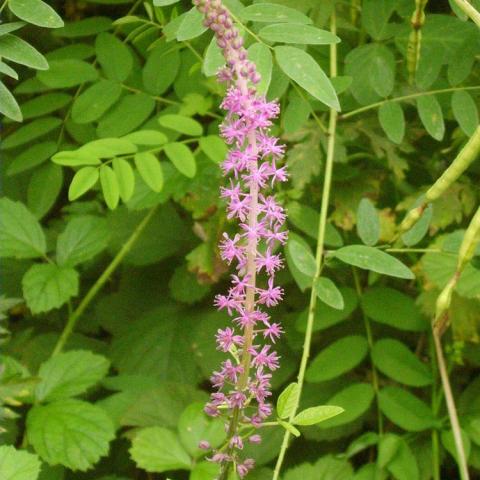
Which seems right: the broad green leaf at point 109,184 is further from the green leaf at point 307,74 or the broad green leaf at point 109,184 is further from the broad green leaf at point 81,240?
the green leaf at point 307,74

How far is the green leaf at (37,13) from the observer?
50.8 inches

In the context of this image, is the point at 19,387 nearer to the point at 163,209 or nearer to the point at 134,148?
the point at 134,148

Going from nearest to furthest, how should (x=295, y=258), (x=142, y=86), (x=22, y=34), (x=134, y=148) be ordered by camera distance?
(x=295, y=258), (x=134, y=148), (x=142, y=86), (x=22, y=34)

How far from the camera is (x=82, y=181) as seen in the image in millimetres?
1575

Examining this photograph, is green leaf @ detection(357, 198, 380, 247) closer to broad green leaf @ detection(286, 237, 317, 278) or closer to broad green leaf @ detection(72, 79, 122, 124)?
broad green leaf @ detection(286, 237, 317, 278)

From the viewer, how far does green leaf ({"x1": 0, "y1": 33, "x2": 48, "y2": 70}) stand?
1289 mm

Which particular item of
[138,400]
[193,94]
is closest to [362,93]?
[193,94]

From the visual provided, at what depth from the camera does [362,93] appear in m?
1.80

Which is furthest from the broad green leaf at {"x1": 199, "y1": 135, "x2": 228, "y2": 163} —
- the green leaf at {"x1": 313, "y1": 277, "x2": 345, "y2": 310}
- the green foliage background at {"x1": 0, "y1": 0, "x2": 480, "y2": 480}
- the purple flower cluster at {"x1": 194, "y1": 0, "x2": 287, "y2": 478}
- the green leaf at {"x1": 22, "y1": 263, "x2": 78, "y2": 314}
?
the purple flower cluster at {"x1": 194, "y1": 0, "x2": 287, "y2": 478}

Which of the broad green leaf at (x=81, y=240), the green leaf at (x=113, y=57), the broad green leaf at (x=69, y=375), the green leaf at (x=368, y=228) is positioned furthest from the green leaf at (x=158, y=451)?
the green leaf at (x=113, y=57)

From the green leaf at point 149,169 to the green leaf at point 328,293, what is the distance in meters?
0.42

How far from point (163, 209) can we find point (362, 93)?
0.64 metres

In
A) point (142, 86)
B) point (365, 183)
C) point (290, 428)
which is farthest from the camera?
Answer: point (142, 86)

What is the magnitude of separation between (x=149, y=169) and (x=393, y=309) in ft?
1.99
